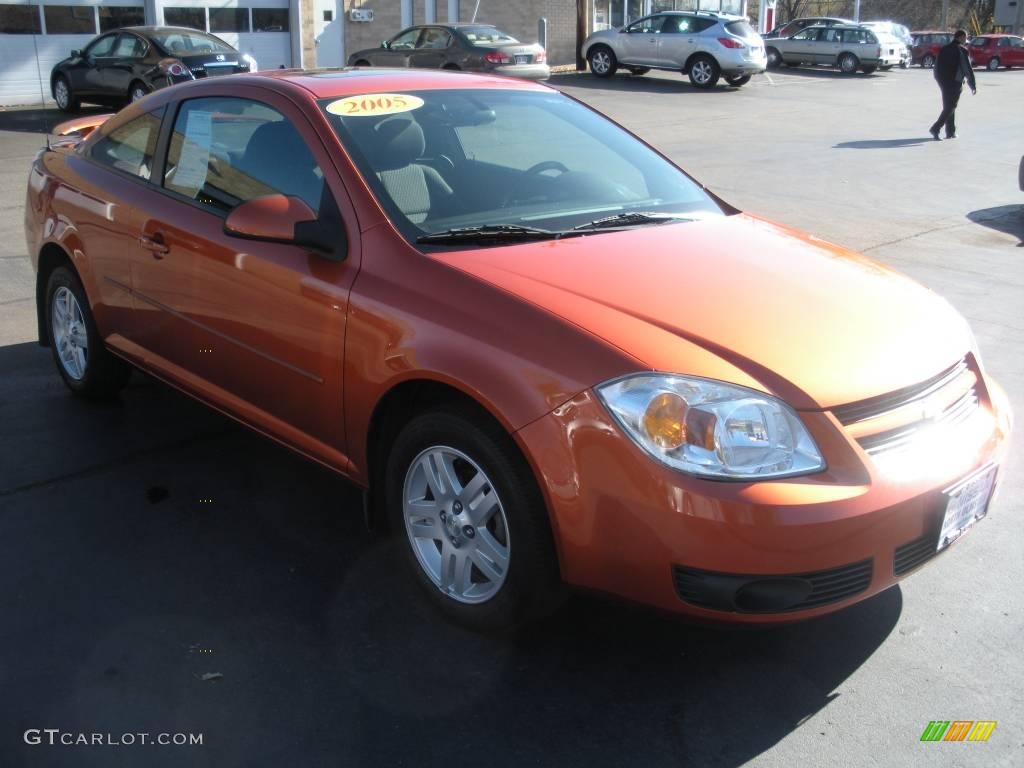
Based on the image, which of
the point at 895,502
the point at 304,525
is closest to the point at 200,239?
the point at 304,525

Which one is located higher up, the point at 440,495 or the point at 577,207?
the point at 577,207

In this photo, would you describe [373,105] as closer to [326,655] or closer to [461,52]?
[326,655]

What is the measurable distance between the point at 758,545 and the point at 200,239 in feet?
8.22

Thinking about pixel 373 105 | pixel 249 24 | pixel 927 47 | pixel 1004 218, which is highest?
pixel 249 24

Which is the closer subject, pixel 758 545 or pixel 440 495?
pixel 758 545

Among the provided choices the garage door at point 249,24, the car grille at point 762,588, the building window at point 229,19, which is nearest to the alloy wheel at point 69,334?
the car grille at point 762,588

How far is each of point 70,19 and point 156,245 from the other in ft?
64.2

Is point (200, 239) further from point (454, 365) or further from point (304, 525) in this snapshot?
point (454, 365)

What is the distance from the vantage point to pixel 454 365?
3.14m

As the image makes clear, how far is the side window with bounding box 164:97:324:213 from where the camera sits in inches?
154

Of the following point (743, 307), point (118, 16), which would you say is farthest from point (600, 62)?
point (743, 307)

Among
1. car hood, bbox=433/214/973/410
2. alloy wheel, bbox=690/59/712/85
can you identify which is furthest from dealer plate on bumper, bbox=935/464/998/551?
alloy wheel, bbox=690/59/712/85

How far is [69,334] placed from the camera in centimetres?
542

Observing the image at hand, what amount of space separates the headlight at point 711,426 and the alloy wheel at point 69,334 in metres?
3.34
